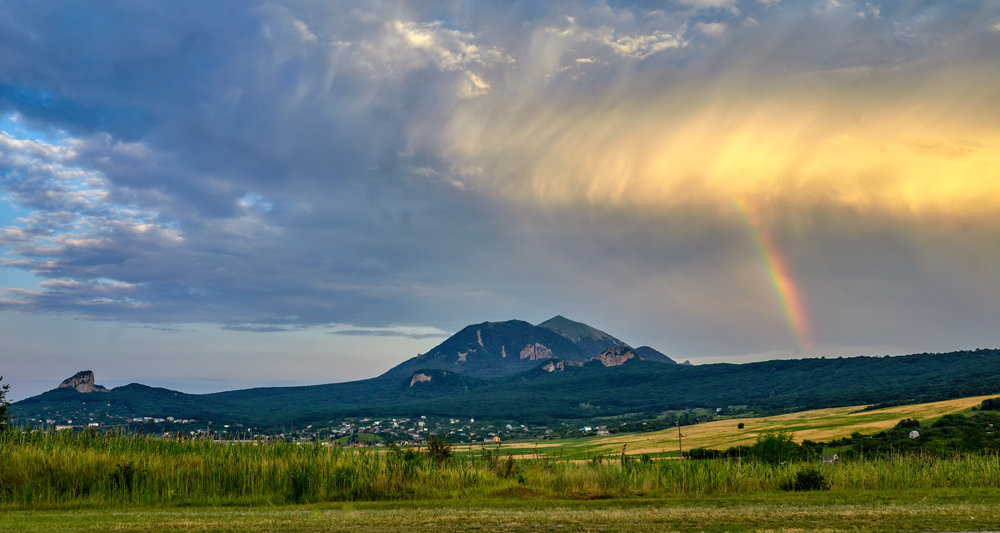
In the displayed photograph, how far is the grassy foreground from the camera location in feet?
47.9

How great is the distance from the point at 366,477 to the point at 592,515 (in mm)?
11059

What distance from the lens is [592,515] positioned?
55.5 ft

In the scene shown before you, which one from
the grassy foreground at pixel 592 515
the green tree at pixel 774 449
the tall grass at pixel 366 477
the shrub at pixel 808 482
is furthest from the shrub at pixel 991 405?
the grassy foreground at pixel 592 515

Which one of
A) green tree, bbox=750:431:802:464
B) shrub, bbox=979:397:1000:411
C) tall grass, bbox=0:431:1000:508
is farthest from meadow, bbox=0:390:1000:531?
shrub, bbox=979:397:1000:411

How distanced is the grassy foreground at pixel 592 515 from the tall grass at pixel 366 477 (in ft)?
7.73

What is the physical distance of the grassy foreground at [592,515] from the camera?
1460 centimetres

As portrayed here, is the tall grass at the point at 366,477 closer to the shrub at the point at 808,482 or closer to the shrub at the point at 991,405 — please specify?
the shrub at the point at 808,482

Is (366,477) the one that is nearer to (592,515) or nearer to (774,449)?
(592,515)

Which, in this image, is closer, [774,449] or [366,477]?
[366,477]

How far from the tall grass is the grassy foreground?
235cm

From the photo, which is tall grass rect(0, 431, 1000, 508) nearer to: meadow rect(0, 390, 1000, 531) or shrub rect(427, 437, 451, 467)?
meadow rect(0, 390, 1000, 531)

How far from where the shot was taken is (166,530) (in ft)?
50.2

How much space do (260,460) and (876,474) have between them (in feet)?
77.4

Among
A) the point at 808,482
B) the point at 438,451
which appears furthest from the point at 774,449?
the point at 438,451
